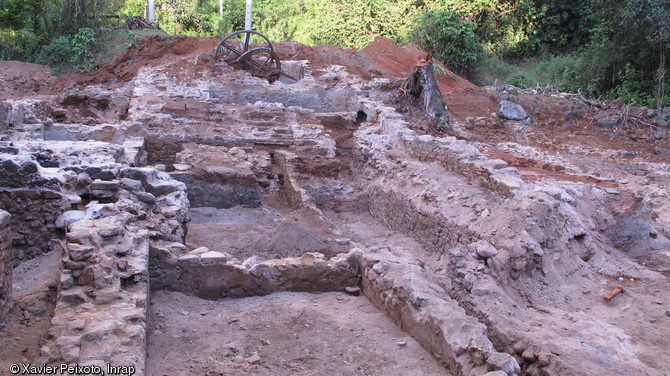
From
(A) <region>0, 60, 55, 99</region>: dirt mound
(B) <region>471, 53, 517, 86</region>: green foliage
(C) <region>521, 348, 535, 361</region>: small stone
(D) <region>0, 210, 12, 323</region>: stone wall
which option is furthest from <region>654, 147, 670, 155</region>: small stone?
(A) <region>0, 60, 55, 99</region>: dirt mound

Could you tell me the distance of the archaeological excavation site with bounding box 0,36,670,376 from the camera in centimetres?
359

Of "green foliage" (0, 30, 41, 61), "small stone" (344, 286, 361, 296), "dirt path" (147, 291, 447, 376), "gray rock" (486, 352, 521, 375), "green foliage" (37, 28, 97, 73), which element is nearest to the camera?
"gray rock" (486, 352, 521, 375)

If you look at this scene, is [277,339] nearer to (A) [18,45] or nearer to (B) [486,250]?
(B) [486,250]

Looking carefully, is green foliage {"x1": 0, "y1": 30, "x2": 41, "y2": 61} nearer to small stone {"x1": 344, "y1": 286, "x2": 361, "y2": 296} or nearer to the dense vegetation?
the dense vegetation

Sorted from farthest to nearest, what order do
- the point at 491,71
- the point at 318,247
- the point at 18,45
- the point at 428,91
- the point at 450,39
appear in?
the point at 491,71, the point at 450,39, the point at 18,45, the point at 428,91, the point at 318,247

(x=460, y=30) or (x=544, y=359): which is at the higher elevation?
(x=460, y=30)

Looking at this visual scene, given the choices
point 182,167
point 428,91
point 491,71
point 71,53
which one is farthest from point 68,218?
point 491,71

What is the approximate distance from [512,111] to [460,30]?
549cm

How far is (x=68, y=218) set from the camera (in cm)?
477

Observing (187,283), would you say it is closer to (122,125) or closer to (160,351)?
(160,351)

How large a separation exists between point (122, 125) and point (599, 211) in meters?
7.35

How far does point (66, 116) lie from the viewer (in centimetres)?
1023

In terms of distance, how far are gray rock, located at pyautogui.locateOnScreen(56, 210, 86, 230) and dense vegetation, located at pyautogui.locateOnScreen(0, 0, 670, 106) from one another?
12247 millimetres

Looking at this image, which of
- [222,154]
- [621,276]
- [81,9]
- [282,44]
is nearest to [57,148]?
[222,154]
